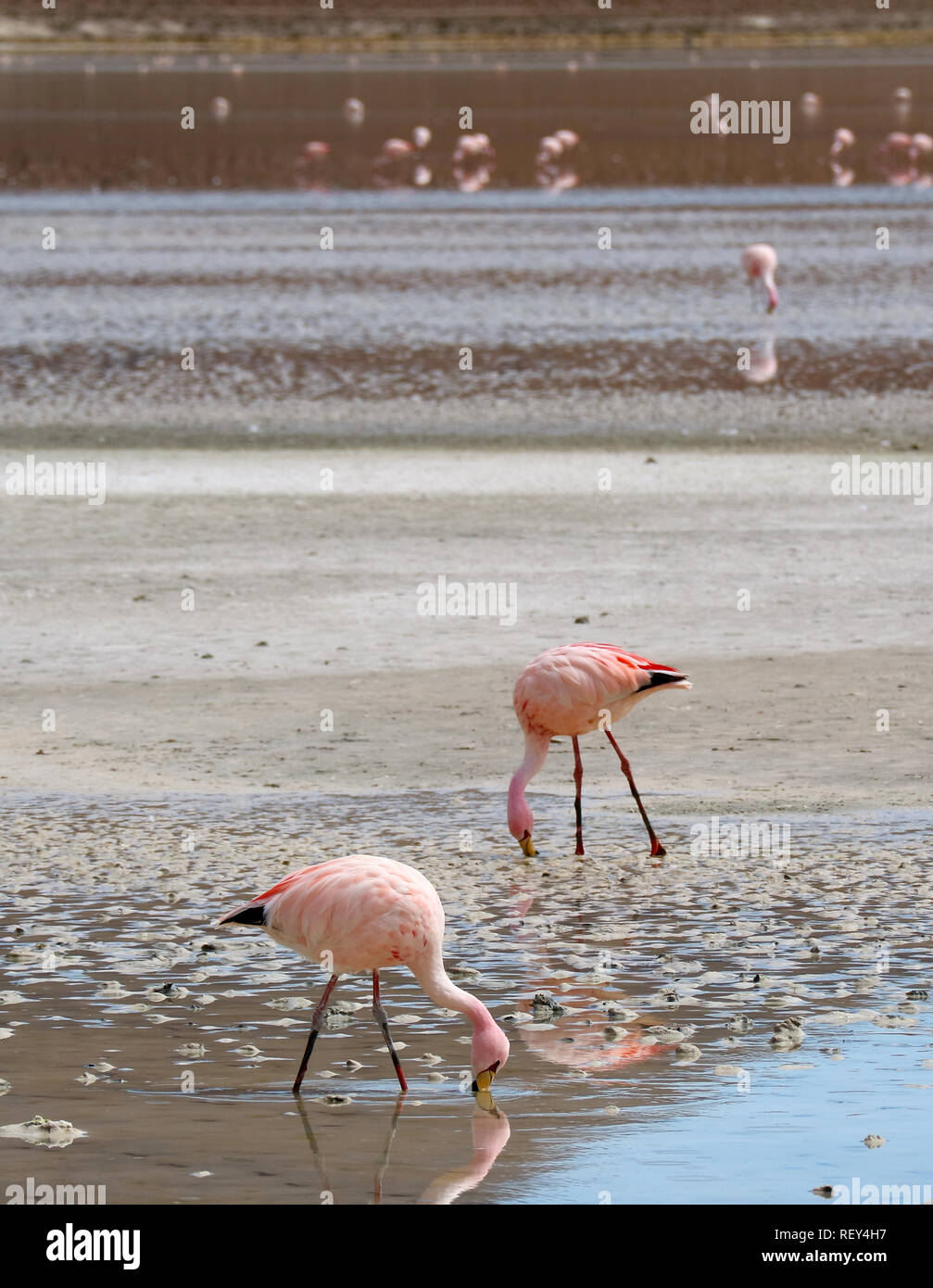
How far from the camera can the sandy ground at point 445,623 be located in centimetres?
989

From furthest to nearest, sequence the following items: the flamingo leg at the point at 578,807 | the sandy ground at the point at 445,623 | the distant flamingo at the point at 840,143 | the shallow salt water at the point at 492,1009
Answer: the distant flamingo at the point at 840,143
the sandy ground at the point at 445,623
the flamingo leg at the point at 578,807
the shallow salt water at the point at 492,1009

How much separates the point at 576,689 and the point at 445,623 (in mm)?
3756

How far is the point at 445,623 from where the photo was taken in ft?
40.2

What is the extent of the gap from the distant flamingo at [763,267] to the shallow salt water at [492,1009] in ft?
50.7

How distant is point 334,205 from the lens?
121 ft

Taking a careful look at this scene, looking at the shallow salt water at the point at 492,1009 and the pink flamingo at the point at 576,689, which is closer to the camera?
the shallow salt water at the point at 492,1009

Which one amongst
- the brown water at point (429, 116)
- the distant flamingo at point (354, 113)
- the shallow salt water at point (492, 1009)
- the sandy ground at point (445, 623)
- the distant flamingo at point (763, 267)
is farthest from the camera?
the distant flamingo at point (354, 113)

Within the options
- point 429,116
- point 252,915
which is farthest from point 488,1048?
point 429,116

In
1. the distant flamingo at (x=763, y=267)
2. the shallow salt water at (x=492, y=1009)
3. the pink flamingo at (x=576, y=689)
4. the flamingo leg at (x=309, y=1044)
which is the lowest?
the shallow salt water at (x=492, y=1009)

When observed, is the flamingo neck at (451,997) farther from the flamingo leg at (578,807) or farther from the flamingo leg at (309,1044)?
the flamingo leg at (578,807)

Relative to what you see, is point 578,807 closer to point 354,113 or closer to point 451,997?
point 451,997

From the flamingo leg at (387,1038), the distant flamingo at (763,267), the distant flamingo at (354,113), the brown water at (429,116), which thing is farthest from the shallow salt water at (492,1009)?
the distant flamingo at (354,113)

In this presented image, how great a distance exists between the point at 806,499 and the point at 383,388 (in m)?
5.70

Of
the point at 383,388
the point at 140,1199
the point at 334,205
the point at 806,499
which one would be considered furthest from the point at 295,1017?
the point at 334,205
